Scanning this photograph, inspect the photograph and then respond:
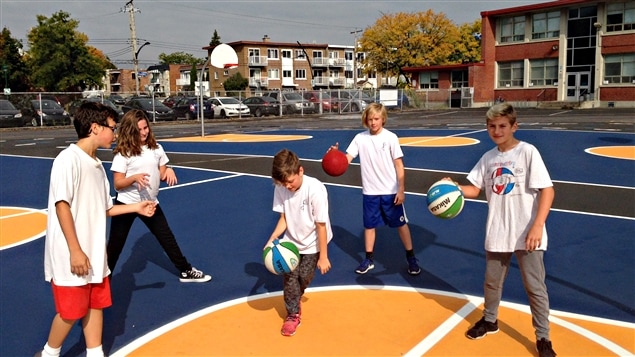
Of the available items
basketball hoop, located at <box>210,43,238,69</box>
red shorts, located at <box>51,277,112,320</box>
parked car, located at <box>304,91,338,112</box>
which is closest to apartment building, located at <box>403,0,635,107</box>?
parked car, located at <box>304,91,338,112</box>

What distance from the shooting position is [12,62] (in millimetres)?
69750

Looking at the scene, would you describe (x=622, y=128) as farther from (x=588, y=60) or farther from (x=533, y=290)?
(x=588, y=60)

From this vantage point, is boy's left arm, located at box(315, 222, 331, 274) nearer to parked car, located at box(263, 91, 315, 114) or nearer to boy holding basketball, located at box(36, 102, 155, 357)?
boy holding basketball, located at box(36, 102, 155, 357)

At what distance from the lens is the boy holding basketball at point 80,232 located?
3779 millimetres

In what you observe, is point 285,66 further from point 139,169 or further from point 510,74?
point 139,169

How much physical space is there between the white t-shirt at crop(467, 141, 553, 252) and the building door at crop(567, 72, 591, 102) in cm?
4911

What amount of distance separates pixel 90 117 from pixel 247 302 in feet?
7.81

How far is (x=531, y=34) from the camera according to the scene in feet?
170

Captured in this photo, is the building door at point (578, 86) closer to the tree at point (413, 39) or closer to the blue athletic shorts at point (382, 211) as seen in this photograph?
the tree at point (413, 39)

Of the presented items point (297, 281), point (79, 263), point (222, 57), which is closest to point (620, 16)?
point (222, 57)

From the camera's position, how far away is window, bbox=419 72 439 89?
61875 mm

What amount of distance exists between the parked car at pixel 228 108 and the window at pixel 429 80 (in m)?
27.6

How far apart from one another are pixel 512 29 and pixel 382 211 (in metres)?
51.8

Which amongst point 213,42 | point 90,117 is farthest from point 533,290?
point 213,42
